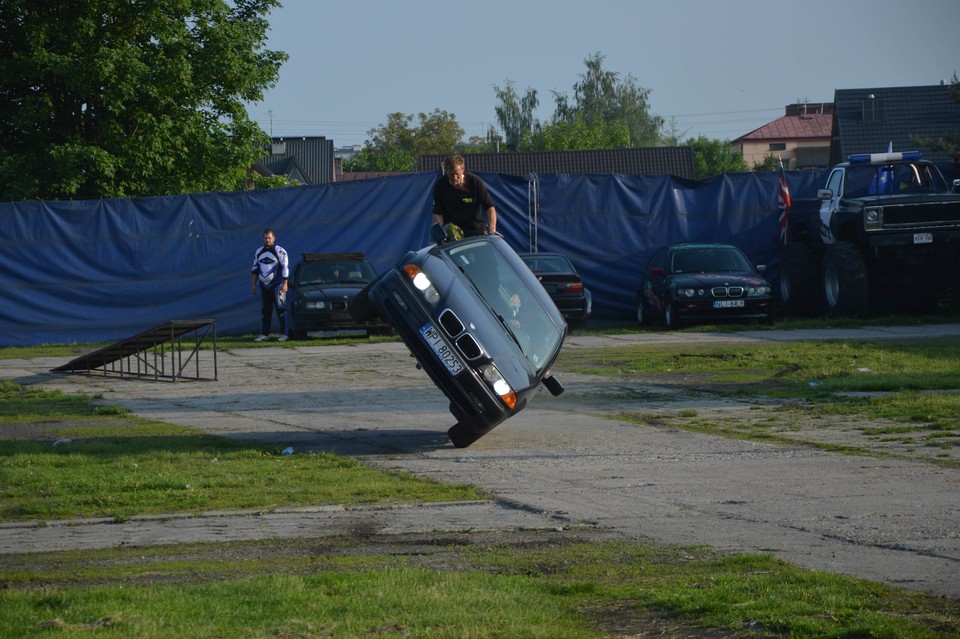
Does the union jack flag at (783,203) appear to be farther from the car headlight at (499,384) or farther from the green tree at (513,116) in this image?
the green tree at (513,116)

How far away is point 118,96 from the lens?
30203 millimetres

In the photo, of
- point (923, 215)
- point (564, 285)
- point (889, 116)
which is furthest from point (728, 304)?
point (889, 116)

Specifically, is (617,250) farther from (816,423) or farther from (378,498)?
(378,498)

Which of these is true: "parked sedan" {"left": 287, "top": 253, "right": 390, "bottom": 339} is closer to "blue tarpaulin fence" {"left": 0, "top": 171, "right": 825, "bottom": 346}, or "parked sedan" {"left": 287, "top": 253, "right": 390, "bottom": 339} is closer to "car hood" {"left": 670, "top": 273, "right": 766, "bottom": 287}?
"blue tarpaulin fence" {"left": 0, "top": 171, "right": 825, "bottom": 346}

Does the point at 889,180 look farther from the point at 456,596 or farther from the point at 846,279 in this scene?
the point at 456,596

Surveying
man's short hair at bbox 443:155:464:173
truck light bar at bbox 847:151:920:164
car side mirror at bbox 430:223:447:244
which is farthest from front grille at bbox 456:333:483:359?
truck light bar at bbox 847:151:920:164

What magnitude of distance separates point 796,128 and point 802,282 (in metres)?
107

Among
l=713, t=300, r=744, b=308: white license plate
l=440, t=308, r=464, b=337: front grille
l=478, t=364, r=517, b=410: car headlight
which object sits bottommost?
l=713, t=300, r=744, b=308: white license plate

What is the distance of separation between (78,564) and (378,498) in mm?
2256

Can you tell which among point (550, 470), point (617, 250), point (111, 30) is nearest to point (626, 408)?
point (550, 470)

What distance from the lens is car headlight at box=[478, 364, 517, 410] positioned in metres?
9.68

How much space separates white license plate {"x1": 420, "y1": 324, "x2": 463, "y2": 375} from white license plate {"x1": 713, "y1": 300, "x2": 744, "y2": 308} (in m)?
13.7

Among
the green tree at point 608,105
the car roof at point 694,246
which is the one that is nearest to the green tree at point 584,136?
the green tree at point 608,105

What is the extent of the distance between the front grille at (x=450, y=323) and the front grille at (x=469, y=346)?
2.9 inches
